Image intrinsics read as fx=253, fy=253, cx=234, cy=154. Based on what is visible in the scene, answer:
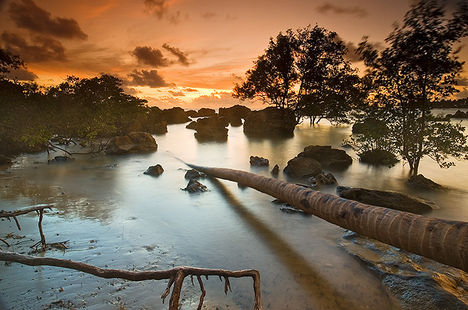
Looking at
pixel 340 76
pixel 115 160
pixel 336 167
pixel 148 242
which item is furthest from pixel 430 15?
pixel 340 76

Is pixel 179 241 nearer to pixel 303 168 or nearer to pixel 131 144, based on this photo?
pixel 303 168

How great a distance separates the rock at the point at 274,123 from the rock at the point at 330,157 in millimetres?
21214

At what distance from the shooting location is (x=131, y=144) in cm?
2242

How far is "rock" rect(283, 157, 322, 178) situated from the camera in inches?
538

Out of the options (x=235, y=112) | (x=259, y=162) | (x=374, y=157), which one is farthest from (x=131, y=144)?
(x=235, y=112)

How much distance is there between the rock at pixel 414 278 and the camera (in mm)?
4035

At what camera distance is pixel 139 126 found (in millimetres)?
39438

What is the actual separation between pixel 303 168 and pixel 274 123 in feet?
84.6

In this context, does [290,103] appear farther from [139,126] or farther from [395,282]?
[395,282]

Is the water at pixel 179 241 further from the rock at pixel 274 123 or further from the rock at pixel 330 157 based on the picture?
the rock at pixel 274 123

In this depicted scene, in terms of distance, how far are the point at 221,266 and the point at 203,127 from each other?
31329mm

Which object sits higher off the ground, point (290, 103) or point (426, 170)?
point (290, 103)

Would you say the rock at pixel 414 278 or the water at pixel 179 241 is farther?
the water at pixel 179 241

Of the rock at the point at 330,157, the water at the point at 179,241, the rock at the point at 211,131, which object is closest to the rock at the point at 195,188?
the water at the point at 179,241
